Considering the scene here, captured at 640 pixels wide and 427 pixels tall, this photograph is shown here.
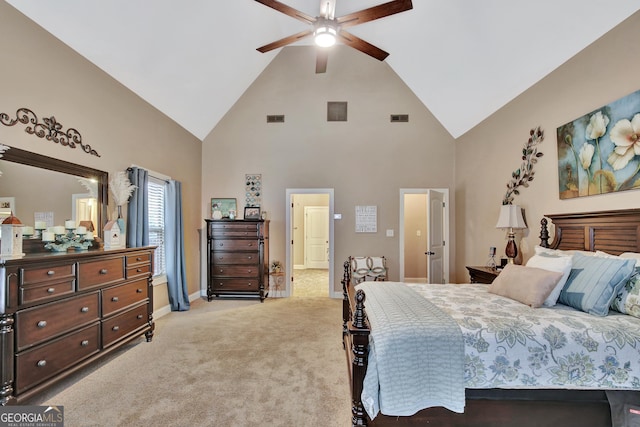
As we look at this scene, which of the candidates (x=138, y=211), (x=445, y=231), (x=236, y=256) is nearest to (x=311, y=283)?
(x=236, y=256)

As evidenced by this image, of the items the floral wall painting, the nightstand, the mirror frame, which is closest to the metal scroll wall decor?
the mirror frame

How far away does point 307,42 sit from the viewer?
5.21 meters

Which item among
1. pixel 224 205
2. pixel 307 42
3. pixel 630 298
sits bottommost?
pixel 630 298

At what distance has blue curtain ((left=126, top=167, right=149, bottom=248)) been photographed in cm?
351

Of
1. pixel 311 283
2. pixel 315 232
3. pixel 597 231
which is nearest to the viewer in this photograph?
pixel 597 231

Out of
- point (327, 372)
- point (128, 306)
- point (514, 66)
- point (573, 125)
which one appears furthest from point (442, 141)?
point (128, 306)

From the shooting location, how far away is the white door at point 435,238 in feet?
16.3

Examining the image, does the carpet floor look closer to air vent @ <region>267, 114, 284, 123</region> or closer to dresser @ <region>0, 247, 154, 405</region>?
dresser @ <region>0, 247, 154, 405</region>

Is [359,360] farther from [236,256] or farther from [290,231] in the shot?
[290,231]

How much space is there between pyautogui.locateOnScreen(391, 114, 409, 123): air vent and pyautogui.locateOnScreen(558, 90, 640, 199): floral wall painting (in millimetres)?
2664

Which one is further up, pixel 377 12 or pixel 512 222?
pixel 377 12

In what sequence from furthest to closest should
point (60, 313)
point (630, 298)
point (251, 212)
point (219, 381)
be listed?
1. point (251, 212)
2. point (219, 381)
3. point (60, 313)
4. point (630, 298)

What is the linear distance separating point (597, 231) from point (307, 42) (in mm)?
4970

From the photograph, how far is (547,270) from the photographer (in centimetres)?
222
